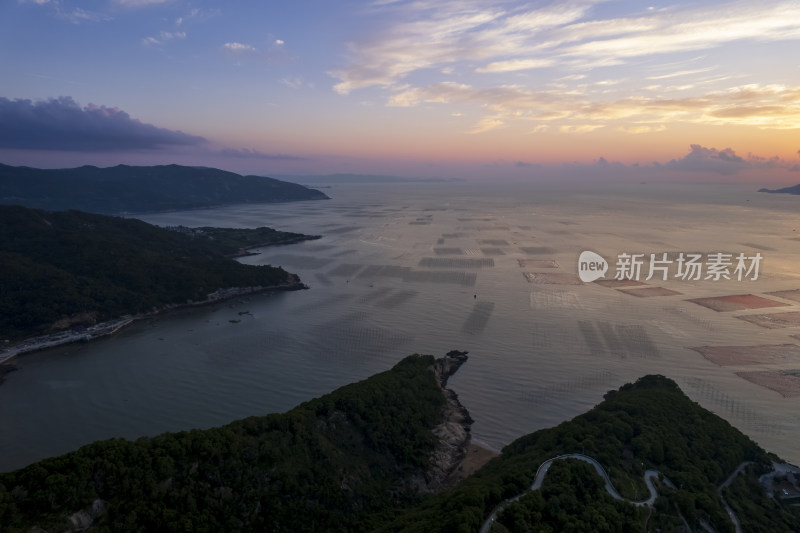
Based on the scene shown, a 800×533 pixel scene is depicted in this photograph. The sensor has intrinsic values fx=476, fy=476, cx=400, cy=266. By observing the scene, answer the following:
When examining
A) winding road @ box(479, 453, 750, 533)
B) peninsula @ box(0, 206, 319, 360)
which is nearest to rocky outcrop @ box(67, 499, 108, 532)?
winding road @ box(479, 453, 750, 533)

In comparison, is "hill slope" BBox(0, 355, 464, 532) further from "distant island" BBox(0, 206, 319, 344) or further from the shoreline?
"distant island" BBox(0, 206, 319, 344)

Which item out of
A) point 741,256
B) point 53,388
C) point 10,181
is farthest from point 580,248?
point 10,181

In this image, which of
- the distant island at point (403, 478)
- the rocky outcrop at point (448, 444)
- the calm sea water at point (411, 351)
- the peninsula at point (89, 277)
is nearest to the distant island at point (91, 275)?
the peninsula at point (89, 277)

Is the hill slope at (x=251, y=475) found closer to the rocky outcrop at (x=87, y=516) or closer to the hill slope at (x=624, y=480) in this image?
the rocky outcrop at (x=87, y=516)

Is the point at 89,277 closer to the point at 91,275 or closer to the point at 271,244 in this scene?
the point at 91,275

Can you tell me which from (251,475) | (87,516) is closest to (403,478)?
(251,475)

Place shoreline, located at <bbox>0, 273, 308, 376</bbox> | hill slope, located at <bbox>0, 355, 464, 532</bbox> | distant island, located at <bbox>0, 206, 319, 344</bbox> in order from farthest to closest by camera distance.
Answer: distant island, located at <bbox>0, 206, 319, 344</bbox> < shoreline, located at <bbox>0, 273, 308, 376</bbox> < hill slope, located at <bbox>0, 355, 464, 532</bbox>
